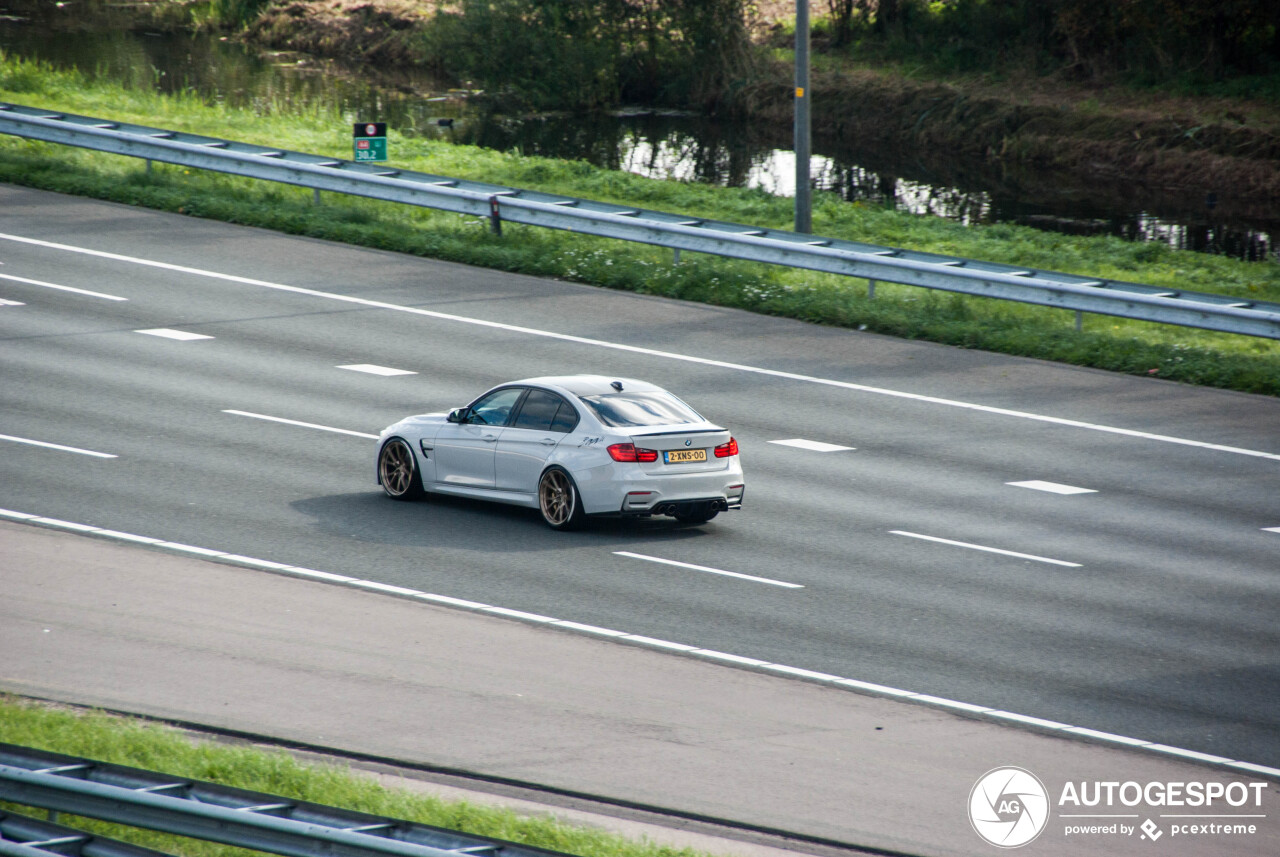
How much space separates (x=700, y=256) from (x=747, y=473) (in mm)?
10308

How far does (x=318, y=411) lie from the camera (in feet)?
59.1

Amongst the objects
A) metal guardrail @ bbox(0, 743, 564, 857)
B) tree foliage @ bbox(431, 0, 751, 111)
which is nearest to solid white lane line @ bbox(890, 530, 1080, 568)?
metal guardrail @ bbox(0, 743, 564, 857)

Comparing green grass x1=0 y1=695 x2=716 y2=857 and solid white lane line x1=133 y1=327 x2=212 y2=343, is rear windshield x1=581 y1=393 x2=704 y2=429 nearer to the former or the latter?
green grass x1=0 y1=695 x2=716 y2=857

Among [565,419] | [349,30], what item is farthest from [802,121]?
[349,30]

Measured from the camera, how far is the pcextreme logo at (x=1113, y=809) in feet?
27.7

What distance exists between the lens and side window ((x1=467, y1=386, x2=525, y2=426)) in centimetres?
1521

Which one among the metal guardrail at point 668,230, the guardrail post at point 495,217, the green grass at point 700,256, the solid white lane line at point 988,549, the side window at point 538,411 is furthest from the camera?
the guardrail post at point 495,217

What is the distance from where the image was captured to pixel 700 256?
1033 inches

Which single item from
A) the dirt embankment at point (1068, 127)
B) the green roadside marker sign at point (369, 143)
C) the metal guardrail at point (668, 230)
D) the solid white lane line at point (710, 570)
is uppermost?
the dirt embankment at point (1068, 127)

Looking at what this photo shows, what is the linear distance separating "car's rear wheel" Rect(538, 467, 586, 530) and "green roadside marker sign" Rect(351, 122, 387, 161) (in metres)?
16.1

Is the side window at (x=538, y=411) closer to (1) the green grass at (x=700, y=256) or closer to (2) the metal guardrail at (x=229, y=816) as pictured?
(2) the metal guardrail at (x=229, y=816)

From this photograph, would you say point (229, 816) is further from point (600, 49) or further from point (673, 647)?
point (600, 49)

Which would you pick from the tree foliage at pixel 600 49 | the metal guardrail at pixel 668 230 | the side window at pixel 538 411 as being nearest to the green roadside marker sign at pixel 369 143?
the metal guardrail at pixel 668 230

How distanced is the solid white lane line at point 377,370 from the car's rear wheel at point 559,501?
5383mm
